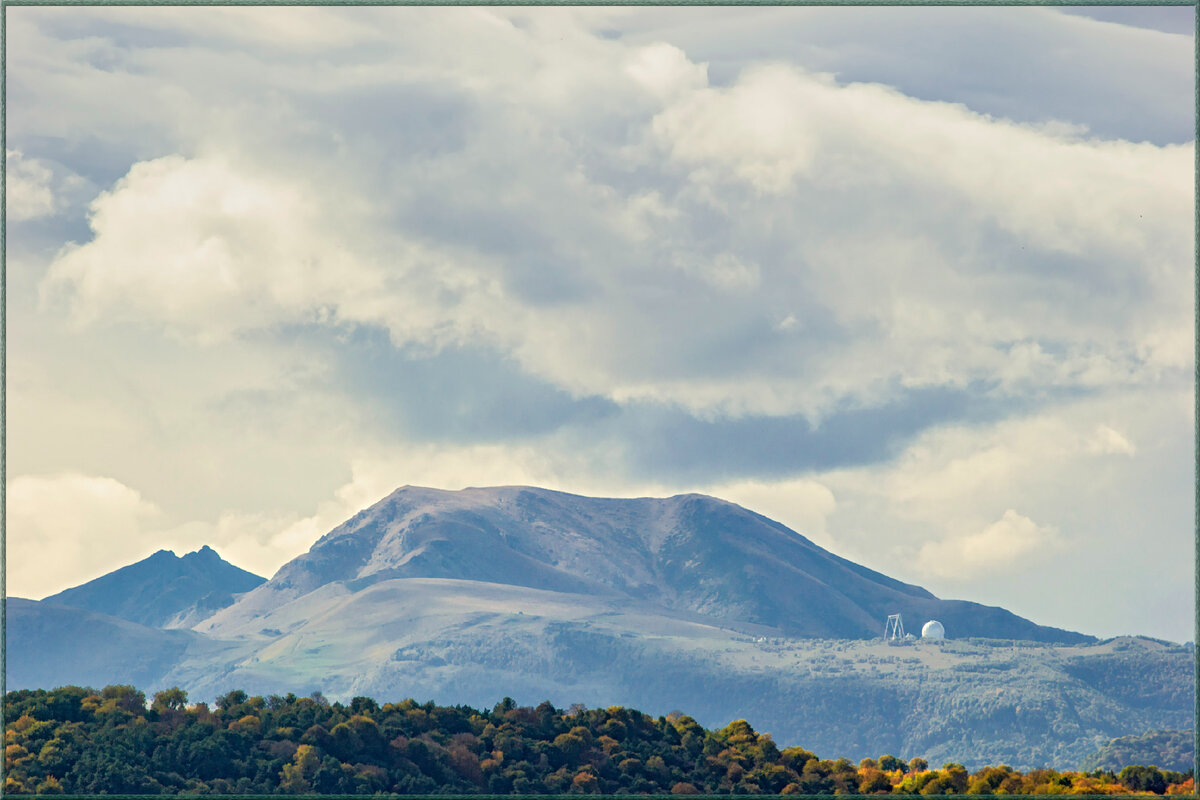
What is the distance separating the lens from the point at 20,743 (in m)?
101

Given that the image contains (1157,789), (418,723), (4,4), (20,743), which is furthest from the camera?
(418,723)

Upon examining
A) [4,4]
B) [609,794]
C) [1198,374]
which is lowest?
[609,794]

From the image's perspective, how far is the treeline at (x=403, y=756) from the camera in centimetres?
10162

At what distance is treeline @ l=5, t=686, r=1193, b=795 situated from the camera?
10162 cm

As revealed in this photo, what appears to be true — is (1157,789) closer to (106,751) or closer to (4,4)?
(106,751)

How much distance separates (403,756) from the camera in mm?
111000

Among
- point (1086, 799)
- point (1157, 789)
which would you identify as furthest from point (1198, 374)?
point (1157, 789)

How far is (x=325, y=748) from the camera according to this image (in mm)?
109812

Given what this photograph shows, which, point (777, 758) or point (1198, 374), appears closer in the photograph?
point (1198, 374)

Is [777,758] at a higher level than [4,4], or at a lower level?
lower

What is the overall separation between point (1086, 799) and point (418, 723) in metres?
51.7

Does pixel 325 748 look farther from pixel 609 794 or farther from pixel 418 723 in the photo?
pixel 609 794

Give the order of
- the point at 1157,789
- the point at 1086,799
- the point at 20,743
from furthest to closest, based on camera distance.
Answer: the point at 1157,789 → the point at 20,743 → the point at 1086,799

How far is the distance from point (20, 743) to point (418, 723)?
99.4ft
